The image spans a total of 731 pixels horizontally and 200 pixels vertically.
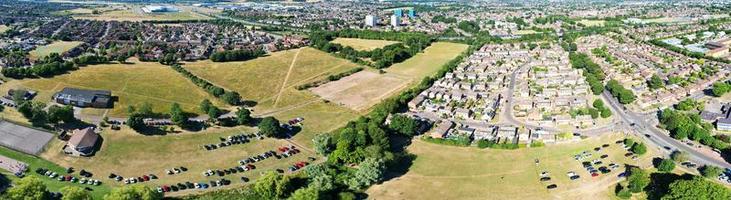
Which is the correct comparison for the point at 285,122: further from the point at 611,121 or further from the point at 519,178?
the point at 611,121

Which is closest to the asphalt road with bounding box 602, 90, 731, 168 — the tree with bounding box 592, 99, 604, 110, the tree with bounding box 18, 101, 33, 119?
the tree with bounding box 592, 99, 604, 110

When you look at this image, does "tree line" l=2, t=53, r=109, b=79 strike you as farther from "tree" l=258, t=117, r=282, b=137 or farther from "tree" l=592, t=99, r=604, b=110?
"tree" l=592, t=99, r=604, b=110

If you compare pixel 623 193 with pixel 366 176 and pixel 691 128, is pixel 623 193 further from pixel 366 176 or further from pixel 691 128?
pixel 366 176

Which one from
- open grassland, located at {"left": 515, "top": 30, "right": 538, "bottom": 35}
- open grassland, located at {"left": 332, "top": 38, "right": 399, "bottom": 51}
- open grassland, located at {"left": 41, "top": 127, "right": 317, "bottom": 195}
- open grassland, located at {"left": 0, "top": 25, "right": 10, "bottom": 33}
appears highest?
open grassland, located at {"left": 0, "top": 25, "right": 10, "bottom": 33}

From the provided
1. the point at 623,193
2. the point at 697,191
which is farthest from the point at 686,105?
the point at 697,191

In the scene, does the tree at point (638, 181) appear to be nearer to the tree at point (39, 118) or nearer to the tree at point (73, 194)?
the tree at point (73, 194)

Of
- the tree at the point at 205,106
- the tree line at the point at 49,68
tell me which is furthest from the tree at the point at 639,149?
the tree line at the point at 49,68
